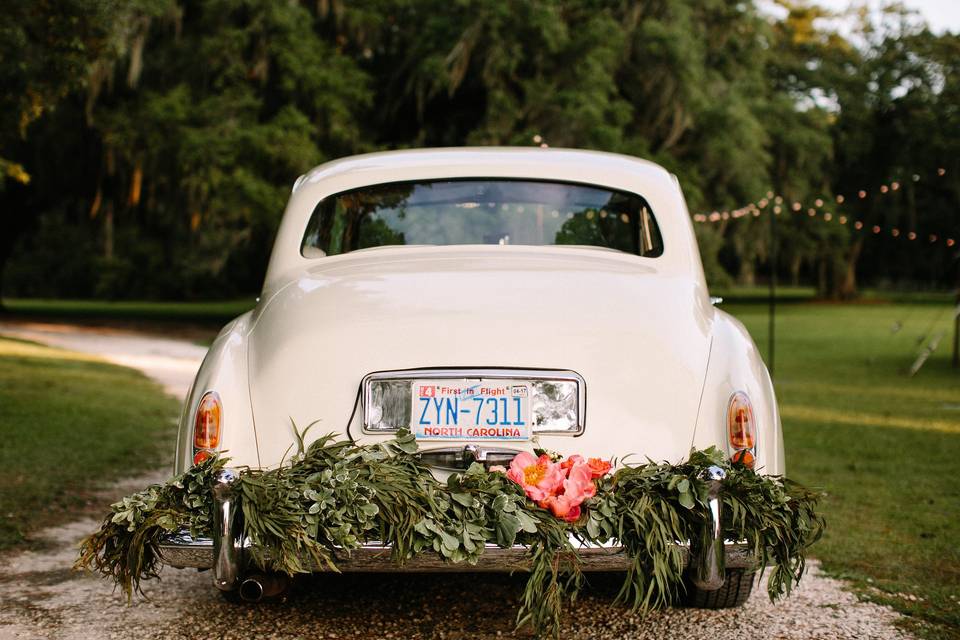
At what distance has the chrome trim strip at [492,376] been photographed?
130 inches

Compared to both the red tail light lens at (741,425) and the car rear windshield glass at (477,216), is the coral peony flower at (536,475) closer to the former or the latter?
the red tail light lens at (741,425)

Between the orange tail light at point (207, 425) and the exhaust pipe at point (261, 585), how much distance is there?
1.43 ft

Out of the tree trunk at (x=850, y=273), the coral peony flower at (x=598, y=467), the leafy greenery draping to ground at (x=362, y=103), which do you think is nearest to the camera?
the coral peony flower at (x=598, y=467)

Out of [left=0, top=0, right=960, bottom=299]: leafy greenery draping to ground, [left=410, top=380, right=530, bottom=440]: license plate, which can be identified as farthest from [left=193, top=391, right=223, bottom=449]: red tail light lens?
[left=0, top=0, right=960, bottom=299]: leafy greenery draping to ground

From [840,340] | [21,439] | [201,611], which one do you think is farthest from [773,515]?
[840,340]

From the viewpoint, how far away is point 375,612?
3904mm

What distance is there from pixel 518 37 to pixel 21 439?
14423 mm

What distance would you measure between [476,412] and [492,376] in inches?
5.0

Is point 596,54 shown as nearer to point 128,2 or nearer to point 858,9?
point 128,2

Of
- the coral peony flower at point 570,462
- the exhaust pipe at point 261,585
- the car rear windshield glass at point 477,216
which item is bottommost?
the exhaust pipe at point 261,585

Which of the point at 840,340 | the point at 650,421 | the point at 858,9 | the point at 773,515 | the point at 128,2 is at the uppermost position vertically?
the point at 858,9

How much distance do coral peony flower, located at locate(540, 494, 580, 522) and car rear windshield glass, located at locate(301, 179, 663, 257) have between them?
65.6 inches

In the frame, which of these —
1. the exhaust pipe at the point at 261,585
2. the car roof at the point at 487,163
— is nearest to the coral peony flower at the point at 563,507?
the exhaust pipe at the point at 261,585

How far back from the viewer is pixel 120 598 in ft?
13.5
